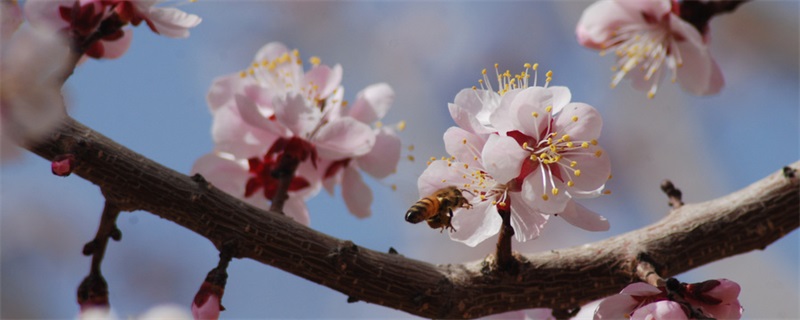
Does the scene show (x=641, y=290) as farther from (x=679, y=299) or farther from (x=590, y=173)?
(x=590, y=173)

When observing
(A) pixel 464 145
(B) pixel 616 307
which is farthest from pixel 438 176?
(B) pixel 616 307

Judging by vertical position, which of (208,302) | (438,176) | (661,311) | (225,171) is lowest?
(661,311)

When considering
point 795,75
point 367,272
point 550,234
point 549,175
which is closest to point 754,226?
point 549,175

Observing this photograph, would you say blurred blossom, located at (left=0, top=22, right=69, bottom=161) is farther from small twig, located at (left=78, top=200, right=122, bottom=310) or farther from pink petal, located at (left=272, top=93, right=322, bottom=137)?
pink petal, located at (left=272, top=93, right=322, bottom=137)

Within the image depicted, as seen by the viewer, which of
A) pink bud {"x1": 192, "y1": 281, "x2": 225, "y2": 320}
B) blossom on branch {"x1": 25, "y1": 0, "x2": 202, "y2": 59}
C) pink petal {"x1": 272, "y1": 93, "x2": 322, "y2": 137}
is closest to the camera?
pink bud {"x1": 192, "y1": 281, "x2": 225, "y2": 320}

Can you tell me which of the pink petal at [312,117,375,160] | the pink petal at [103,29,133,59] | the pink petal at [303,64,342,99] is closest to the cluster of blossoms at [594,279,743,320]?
the pink petal at [312,117,375,160]
